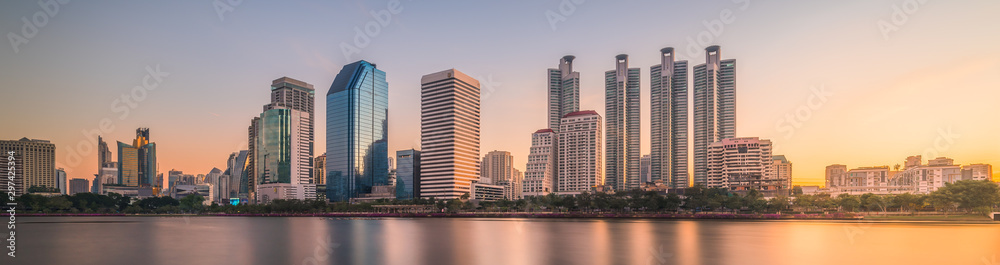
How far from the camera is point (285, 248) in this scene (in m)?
46.5

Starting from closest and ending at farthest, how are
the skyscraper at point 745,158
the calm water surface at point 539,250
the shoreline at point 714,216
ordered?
the calm water surface at point 539,250, the shoreline at point 714,216, the skyscraper at point 745,158

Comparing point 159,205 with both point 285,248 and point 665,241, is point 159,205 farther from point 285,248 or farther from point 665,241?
point 665,241

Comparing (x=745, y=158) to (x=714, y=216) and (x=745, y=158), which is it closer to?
(x=745, y=158)

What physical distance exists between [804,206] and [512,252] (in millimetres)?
93040

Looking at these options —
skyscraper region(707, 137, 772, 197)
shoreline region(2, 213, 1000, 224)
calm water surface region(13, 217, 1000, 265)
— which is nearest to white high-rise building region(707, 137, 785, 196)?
skyscraper region(707, 137, 772, 197)

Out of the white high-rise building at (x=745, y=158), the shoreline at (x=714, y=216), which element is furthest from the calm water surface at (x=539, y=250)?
the white high-rise building at (x=745, y=158)

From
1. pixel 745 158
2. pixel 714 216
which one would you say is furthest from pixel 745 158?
pixel 714 216

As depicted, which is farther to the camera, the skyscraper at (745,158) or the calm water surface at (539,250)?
the skyscraper at (745,158)

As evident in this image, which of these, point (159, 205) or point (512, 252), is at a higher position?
point (512, 252)

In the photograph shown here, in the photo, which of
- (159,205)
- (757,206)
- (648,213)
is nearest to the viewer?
(757,206)

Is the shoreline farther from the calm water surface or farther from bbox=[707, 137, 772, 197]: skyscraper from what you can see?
bbox=[707, 137, 772, 197]: skyscraper

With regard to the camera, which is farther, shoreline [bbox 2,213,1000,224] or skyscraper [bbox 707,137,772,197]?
skyscraper [bbox 707,137,772,197]

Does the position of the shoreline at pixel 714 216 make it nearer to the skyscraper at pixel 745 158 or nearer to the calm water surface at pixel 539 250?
the calm water surface at pixel 539 250

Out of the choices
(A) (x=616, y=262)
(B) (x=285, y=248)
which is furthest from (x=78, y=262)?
(A) (x=616, y=262)
